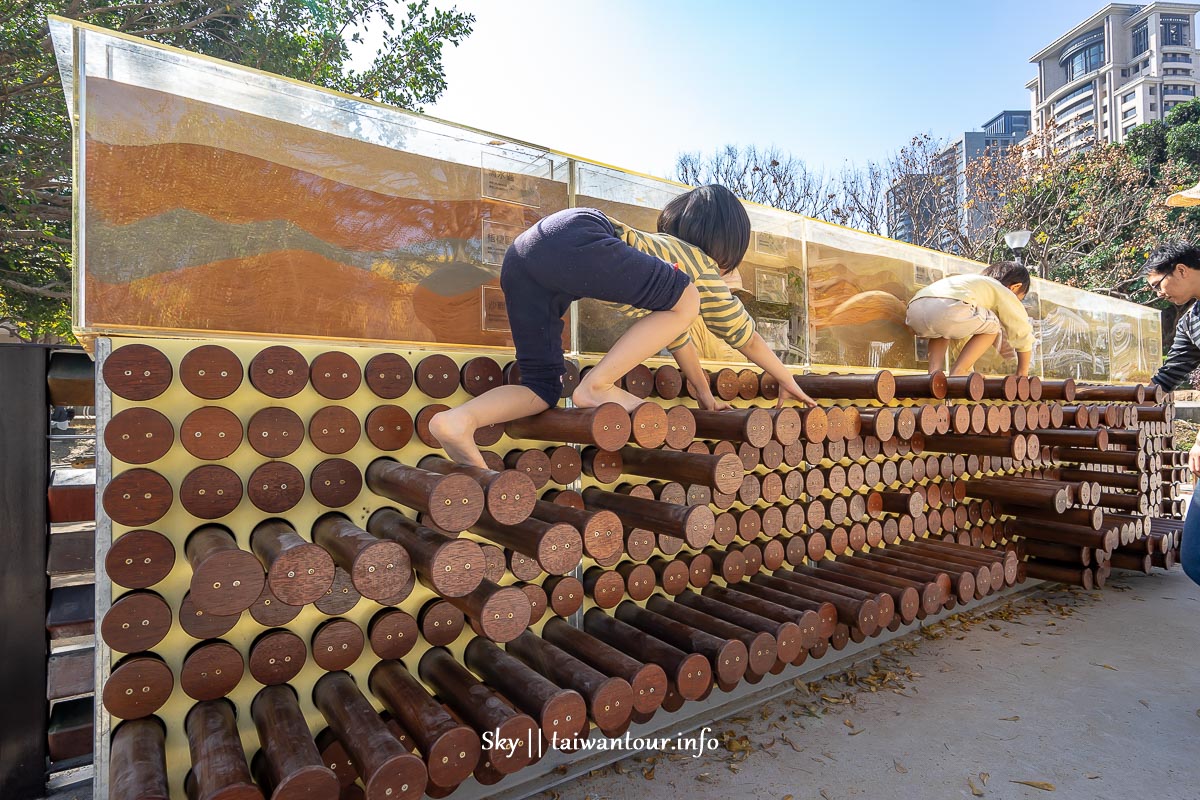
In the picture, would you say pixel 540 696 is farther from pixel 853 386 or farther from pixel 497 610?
pixel 853 386

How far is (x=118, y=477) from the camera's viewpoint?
143 centimetres

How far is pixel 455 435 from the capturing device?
1.71 metres

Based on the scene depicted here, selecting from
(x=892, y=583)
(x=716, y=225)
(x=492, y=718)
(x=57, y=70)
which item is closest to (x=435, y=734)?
(x=492, y=718)

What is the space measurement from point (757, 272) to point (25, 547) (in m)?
3.02

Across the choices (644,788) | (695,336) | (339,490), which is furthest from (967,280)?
(339,490)

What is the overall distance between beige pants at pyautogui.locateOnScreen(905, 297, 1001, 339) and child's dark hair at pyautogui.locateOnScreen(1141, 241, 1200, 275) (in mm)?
787

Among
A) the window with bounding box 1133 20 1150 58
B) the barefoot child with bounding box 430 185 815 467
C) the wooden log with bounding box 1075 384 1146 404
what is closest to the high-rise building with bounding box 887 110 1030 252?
the wooden log with bounding box 1075 384 1146 404

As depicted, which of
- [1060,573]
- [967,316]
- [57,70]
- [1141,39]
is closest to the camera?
[967,316]

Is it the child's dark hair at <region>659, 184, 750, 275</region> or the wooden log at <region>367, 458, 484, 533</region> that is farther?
the child's dark hair at <region>659, 184, 750, 275</region>

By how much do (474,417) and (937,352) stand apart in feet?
11.0

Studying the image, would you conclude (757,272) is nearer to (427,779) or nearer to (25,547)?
(427,779)

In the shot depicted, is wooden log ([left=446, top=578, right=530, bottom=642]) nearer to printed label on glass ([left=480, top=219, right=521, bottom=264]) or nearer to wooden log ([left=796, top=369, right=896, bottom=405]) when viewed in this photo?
printed label on glass ([left=480, top=219, right=521, bottom=264])

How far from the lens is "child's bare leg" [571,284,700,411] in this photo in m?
1.82

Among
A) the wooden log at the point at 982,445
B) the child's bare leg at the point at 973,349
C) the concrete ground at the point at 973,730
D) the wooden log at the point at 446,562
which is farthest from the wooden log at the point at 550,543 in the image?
the child's bare leg at the point at 973,349
